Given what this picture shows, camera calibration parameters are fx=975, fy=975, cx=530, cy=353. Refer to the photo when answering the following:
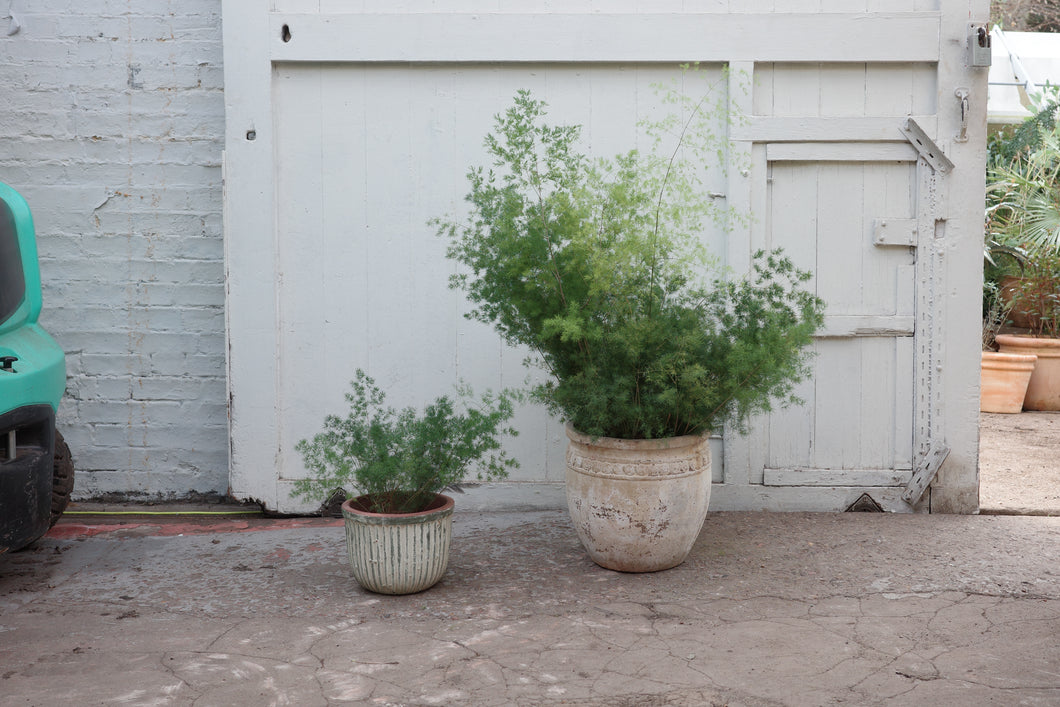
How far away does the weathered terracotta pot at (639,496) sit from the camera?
3.72 meters

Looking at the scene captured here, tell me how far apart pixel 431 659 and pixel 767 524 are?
2.00m

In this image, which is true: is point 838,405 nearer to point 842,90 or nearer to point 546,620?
point 842,90

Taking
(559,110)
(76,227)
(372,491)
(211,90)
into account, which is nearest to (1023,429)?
(559,110)

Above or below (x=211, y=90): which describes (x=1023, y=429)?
below

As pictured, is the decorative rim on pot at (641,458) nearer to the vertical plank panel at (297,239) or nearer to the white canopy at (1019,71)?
the vertical plank panel at (297,239)

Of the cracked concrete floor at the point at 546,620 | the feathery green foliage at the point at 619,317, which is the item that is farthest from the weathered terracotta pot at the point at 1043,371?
Answer: the feathery green foliage at the point at 619,317

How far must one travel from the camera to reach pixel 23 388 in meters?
3.38

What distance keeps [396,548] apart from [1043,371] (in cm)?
601

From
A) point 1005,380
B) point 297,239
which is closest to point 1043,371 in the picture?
point 1005,380

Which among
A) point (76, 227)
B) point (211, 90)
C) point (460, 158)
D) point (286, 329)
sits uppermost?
point (211, 90)

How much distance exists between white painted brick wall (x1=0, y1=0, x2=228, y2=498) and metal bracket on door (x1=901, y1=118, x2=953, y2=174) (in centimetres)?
324

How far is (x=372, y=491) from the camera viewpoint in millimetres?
3701

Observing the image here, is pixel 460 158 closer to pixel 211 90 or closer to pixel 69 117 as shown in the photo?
pixel 211 90

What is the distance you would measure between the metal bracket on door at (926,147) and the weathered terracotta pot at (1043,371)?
12.1 ft
